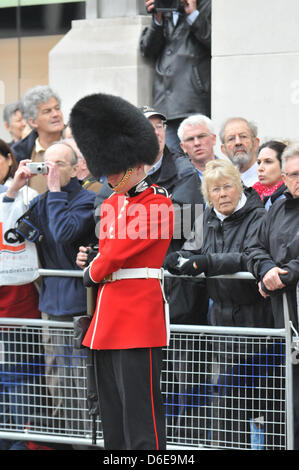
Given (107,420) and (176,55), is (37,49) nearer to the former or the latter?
(176,55)

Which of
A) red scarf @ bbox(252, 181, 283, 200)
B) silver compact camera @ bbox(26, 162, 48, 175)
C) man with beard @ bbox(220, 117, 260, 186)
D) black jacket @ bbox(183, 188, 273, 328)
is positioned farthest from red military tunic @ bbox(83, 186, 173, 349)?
man with beard @ bbox(220, 117, 260, 186)

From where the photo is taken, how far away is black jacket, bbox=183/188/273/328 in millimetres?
5277

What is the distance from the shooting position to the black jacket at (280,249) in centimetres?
503

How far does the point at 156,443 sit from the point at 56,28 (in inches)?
306

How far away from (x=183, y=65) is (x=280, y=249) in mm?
3238

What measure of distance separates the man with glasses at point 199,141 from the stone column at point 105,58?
229cm

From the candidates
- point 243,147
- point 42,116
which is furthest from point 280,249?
point 42,116

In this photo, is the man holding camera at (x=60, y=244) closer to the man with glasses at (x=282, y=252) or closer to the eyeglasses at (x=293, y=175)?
the man with glasses at (x=282, y=252)

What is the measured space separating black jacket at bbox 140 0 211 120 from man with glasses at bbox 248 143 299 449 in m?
2.76

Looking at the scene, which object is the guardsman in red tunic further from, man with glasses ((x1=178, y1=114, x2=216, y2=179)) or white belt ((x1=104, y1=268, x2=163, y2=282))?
man with glasses ((x1=178, y1=114, x2=216, y2=179))

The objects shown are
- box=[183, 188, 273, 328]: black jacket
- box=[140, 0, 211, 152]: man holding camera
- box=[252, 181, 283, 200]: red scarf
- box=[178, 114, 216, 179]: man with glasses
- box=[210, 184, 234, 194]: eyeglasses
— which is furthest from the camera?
box=[140, 0, 211, 152]: man holding camera

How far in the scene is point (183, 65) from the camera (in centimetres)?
800

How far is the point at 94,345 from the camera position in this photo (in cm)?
Answer: 475
